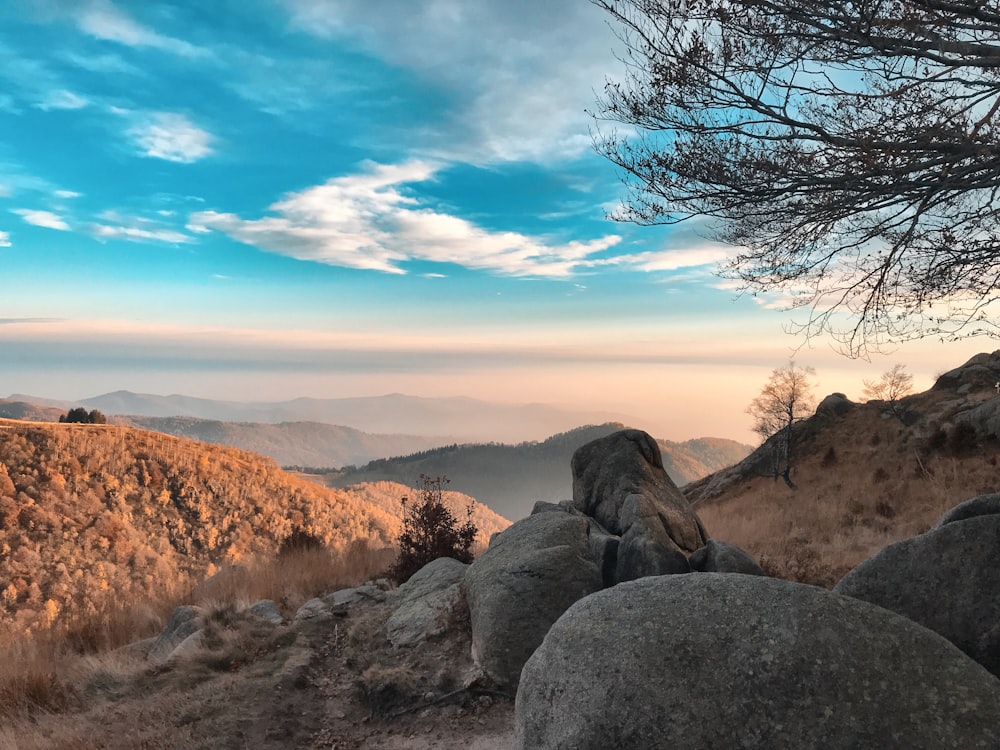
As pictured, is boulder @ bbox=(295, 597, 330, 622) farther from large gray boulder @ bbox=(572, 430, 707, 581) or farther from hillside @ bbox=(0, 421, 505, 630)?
hillside @ bbox=(0, 421, 505, 630)

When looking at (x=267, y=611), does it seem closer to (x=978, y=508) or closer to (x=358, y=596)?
(x=358, y=596)

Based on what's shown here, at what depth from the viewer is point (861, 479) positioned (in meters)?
23.1

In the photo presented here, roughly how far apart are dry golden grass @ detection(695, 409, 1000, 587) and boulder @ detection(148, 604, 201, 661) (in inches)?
375

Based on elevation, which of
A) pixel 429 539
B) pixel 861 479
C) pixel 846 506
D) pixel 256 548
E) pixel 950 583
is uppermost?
pixel 950 583

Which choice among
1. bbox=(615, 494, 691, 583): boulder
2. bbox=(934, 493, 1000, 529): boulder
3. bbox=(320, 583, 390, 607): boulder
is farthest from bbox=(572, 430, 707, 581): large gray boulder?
bbox=(320, 583, 390, 607): boulder

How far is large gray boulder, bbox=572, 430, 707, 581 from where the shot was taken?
317 inches

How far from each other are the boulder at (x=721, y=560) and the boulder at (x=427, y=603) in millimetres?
3370

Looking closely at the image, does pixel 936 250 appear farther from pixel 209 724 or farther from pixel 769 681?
pixel 209 724

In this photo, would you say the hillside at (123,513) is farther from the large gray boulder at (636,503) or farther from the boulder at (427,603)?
the large gray boulder at (636,503)

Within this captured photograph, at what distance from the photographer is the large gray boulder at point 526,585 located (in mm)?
7234

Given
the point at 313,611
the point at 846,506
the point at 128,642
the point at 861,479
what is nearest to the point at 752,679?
the point at 313,611

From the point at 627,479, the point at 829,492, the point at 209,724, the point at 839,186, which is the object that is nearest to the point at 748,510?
the point at 829,492

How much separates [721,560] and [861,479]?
18853 mm

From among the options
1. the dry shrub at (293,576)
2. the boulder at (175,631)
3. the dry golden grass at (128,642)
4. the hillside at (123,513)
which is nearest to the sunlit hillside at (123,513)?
the hillside at (123,513)
